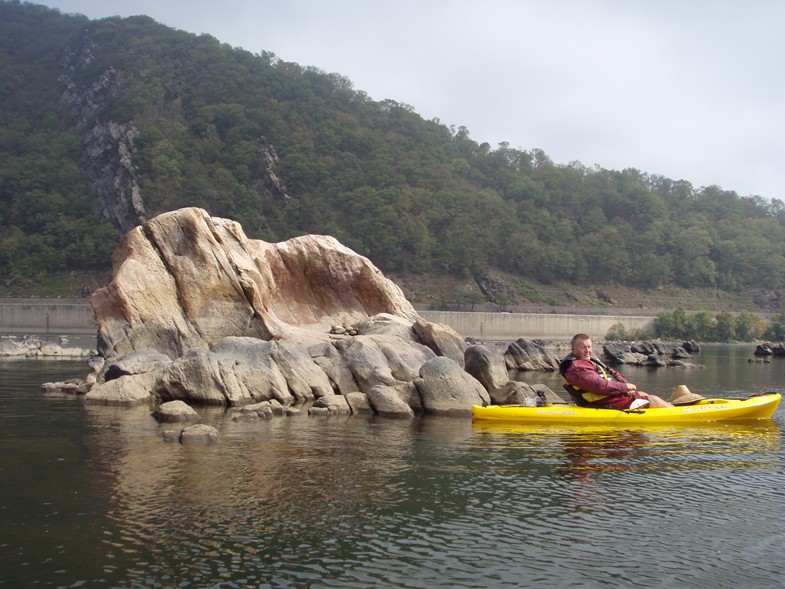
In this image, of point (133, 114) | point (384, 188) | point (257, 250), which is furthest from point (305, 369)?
point (133, 114)

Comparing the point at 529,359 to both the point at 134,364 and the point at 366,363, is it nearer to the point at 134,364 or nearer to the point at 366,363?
the point at 366,363

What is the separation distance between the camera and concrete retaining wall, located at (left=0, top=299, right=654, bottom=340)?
6550 centimetres

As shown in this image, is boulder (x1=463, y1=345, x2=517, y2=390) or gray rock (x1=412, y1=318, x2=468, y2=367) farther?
gray rock (x1=412, y1=318, x2=468, y2=367)

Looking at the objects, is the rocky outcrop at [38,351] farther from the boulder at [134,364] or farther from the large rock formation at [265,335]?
the boulder at [134,364]

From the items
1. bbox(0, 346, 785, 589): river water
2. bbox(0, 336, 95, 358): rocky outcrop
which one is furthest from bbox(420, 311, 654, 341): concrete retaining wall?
bbox(0, 346, 785, 589): river water

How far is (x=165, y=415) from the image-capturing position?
17.6m

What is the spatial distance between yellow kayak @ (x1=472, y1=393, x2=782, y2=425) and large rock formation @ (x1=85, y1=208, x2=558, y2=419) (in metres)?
1.77

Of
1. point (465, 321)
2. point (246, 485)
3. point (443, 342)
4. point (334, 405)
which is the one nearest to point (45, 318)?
point (465, 321)

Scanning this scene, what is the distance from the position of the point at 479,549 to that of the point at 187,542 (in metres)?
3.45

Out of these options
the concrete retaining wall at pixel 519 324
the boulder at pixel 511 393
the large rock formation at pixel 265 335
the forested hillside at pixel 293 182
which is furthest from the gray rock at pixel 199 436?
the forested hillside at pixel 293 182

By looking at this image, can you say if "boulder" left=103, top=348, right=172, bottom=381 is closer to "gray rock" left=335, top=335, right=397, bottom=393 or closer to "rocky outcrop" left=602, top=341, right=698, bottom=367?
"gray rock" left=335, top=335, right=397, bottom=393

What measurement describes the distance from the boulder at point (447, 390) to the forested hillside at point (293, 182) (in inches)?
2853

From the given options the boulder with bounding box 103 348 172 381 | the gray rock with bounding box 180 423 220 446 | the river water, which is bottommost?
the river water

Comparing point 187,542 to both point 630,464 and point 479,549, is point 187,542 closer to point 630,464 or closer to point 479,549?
point 479,549
